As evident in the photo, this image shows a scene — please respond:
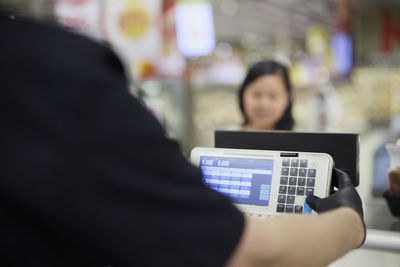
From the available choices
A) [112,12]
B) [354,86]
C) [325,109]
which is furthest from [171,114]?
[354,86]

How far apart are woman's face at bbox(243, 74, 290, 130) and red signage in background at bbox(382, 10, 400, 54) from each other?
39.7ft

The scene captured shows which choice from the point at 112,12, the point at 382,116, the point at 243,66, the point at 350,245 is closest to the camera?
the point at 350,245

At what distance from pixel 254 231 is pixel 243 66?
1788 cm

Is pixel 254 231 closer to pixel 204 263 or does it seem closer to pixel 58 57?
pixel 204 263

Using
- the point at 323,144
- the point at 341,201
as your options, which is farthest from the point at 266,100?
the point at 341,201

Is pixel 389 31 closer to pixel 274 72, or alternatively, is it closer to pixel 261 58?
pixel 261 58

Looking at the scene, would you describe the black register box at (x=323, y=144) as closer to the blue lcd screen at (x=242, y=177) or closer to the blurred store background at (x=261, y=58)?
the blue lcd screen at (x=242, y=177)

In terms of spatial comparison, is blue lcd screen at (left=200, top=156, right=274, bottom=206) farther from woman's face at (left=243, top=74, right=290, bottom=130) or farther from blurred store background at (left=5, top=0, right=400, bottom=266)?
woman's face at (left=243, top=74, right=290, bottom=130)

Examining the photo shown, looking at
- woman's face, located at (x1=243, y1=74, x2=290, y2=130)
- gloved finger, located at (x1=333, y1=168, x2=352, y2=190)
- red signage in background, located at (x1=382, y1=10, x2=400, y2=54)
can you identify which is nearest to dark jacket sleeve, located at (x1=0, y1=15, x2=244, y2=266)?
gloved finger, located at (x1=333, y1=168, x2=352, y2=190)

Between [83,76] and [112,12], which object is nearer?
[83,76]

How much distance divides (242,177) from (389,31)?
1426 centimetres

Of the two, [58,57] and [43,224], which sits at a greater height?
[58,57]

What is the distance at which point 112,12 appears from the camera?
4750 mm

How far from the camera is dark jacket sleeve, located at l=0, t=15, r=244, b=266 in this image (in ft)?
2.14
